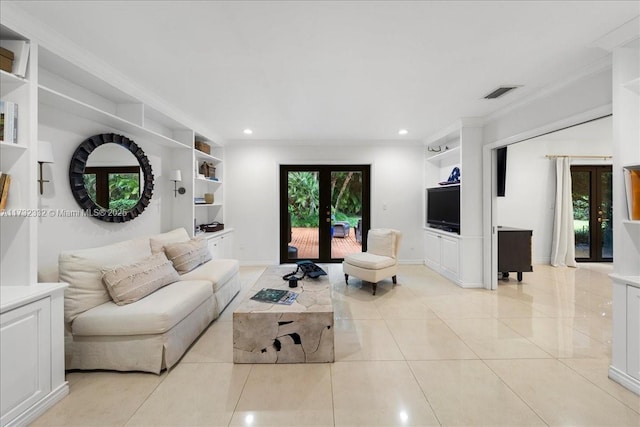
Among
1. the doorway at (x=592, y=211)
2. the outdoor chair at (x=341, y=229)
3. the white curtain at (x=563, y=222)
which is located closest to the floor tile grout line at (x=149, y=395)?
the outdoor chair at (x=341, y=229)

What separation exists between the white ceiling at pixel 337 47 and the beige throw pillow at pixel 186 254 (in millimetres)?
1769

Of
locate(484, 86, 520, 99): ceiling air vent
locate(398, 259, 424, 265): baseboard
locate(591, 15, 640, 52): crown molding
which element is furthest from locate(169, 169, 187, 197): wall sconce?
locate(591, 15, 640, 52): crown molding

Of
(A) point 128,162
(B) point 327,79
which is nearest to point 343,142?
(B) point 327,79

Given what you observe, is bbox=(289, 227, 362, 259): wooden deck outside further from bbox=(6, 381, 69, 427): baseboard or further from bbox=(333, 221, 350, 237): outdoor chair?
bbox=(6, 381, 69, 427): baseboard

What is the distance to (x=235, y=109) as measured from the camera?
3.65m

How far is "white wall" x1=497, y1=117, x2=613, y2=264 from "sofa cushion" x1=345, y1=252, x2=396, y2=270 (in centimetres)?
318

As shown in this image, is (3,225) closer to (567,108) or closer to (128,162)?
(128,162)

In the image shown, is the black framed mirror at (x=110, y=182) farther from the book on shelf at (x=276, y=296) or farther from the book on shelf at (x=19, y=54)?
the book on shelf at (x=276, y=296)

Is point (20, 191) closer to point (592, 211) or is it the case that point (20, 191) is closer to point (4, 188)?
point (4, 188)

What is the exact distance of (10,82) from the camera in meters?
1.77

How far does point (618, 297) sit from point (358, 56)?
2702 millimetres

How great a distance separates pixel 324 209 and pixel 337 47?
3.72 meters

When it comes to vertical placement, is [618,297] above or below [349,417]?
above

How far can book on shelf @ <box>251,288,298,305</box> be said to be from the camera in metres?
2.47
